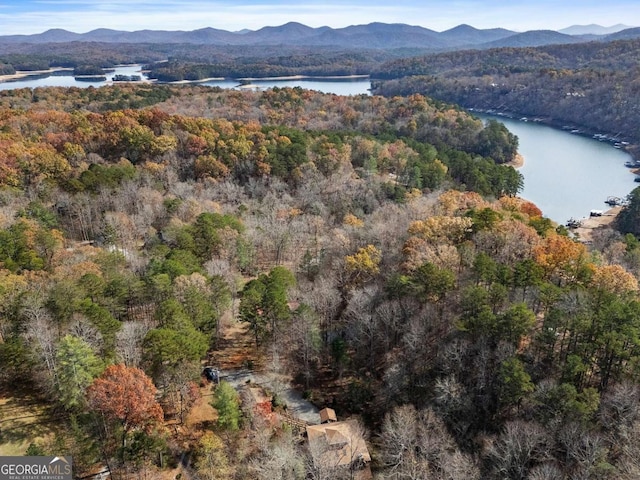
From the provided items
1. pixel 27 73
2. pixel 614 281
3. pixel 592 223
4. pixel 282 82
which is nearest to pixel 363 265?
pixel 614 281

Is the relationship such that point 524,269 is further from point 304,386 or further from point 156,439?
point 156,439

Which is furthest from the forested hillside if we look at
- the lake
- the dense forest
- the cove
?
the lake

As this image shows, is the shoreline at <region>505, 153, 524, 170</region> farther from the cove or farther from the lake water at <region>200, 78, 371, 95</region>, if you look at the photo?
the lake water at <region>200, 78, 371, 95</region>

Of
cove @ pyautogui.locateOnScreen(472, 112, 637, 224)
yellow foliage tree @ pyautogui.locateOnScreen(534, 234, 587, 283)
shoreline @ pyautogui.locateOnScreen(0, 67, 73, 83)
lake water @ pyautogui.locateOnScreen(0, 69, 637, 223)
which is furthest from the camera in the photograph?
shoreline @ pyautogui.locateOnScreen(0, 67, 73, 83)

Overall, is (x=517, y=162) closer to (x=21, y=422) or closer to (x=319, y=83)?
(x=21, y=422)

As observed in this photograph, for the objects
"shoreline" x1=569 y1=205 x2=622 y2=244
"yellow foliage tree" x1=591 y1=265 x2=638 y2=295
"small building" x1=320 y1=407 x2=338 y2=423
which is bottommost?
"small building" x1=320 y1=407 x2=338 y2=423
